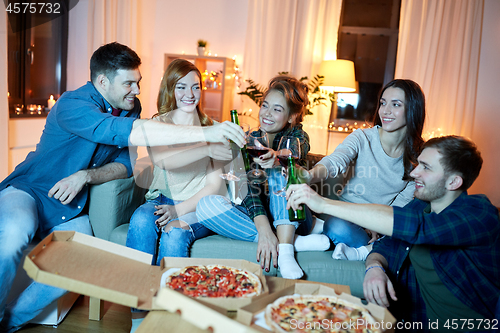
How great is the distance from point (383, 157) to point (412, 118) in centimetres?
23

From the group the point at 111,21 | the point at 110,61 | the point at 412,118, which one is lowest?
the point at 412,118

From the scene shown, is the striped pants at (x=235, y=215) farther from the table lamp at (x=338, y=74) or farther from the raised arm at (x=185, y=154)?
the table lamp at (x=338, y=74)

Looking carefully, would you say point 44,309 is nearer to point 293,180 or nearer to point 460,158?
point 293,180

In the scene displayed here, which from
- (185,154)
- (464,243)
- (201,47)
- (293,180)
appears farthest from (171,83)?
(201,47)

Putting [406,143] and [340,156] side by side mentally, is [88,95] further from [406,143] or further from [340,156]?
[406,143]

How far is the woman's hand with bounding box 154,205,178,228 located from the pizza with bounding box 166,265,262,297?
0.61m

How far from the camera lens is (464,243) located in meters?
1.18

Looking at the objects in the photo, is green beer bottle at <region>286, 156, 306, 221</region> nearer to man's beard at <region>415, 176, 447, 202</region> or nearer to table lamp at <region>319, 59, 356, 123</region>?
man's beard at <region>415, 176, 447, 202</region>

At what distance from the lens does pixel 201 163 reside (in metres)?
1.95

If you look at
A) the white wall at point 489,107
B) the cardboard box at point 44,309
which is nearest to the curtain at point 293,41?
the white wall at point 489,107

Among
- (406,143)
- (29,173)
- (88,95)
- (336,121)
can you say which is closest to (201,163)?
(88,95)

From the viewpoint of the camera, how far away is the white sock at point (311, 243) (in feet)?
5.65

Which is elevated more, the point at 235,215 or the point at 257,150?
the point at 257,150

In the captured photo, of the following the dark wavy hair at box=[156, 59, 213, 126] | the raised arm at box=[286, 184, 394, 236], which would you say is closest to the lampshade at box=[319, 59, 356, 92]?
the dark wavy hair at box=[156, 59, 213, 126]
